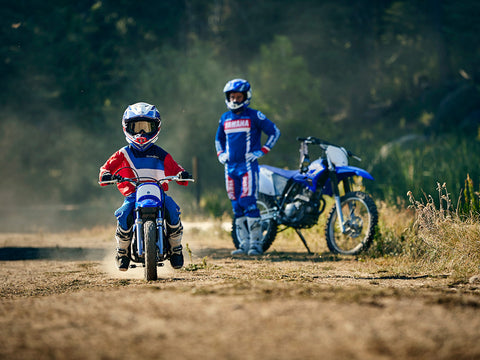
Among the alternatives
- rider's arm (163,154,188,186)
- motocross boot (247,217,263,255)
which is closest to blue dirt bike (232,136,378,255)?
motocross boot (247,217,263,255)

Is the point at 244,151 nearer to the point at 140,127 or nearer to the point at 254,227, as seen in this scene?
the point at 254,227

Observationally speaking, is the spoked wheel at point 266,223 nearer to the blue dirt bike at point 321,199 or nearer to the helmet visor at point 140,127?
the blue dirt bike at point 321,199

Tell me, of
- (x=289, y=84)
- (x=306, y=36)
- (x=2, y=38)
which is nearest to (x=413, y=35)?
(x=306, y=36)

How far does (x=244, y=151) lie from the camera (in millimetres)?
8938

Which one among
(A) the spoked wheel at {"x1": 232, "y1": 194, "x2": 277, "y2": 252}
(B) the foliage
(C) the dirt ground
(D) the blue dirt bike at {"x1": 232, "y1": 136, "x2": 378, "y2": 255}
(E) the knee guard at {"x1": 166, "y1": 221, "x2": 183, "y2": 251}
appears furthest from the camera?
(B) the foliage

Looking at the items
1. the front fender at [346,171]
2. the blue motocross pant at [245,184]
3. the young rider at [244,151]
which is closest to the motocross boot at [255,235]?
the young rider at [244,151]

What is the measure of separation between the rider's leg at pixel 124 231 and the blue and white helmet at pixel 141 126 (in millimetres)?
676

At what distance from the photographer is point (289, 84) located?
21.9 meters

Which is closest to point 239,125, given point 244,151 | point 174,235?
point 244,151

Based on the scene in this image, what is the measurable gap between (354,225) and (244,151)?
189cm

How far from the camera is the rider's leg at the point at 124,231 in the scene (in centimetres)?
627

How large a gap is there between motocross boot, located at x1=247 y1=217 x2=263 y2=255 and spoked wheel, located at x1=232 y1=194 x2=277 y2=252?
0.14m

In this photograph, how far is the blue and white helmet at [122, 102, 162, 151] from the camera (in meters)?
6.60

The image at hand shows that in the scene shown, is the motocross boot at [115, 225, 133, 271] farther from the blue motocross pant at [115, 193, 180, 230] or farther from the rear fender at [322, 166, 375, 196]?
the rear fender at [322, 166, 375, 196]
